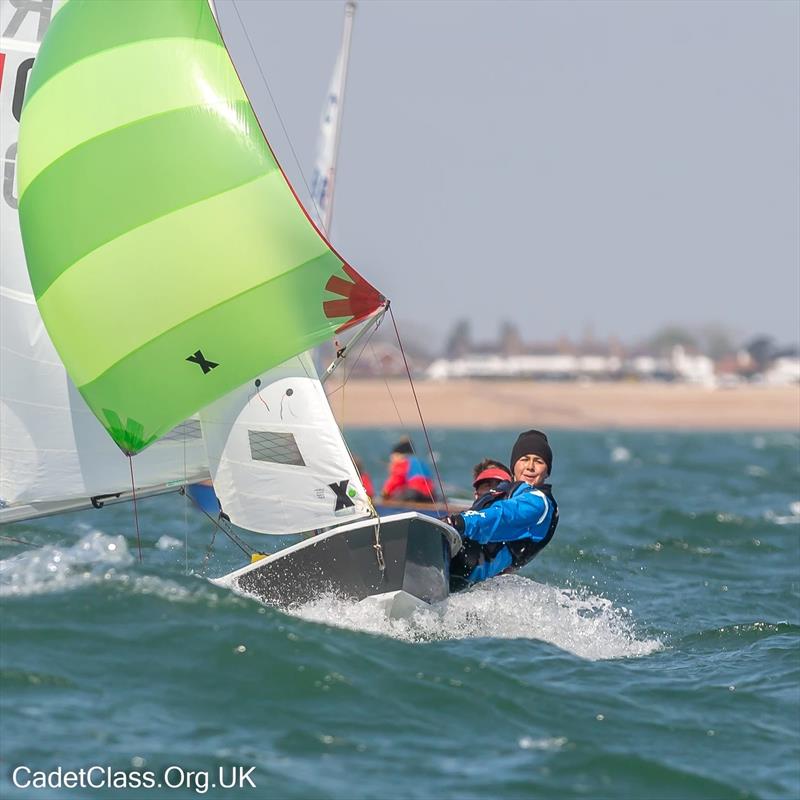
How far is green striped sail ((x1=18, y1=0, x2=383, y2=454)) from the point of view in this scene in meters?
8.33

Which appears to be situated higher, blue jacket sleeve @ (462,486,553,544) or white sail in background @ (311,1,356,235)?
white sail in background @ (311,1,356,235)

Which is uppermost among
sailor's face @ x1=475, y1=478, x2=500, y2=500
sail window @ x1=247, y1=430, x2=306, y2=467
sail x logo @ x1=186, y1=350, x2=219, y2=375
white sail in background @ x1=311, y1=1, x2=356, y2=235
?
white sail in background @ x1=311, y1=1, x2=356, y2=235

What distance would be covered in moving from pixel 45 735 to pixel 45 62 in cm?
448

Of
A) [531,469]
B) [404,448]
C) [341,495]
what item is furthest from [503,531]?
[404,448]

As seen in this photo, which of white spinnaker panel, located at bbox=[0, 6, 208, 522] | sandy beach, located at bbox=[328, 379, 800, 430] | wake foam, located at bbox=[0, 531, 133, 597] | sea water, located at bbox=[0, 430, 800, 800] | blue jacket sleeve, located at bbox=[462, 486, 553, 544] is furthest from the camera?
sandy beach, located at bbox=[328, 379, 800, 430]

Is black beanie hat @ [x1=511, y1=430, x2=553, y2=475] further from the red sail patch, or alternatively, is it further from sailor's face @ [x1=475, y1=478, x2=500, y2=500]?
the red sail patch

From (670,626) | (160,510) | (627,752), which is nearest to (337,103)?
(160,510)

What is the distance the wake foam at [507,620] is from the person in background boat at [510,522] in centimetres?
21

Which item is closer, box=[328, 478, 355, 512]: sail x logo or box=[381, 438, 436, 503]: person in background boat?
box=[328, 478, 355, 512]: sail x logo

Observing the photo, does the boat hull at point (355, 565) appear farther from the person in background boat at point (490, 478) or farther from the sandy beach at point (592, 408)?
the sandy beach at point (592, 408)

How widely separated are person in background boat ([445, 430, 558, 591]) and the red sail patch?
132cm

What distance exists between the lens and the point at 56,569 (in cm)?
830

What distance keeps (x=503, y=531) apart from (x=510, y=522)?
0.26ft

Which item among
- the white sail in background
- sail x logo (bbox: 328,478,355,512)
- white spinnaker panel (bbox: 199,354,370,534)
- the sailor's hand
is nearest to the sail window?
white spinnaker panel (bbox: 199,354,370,534)
